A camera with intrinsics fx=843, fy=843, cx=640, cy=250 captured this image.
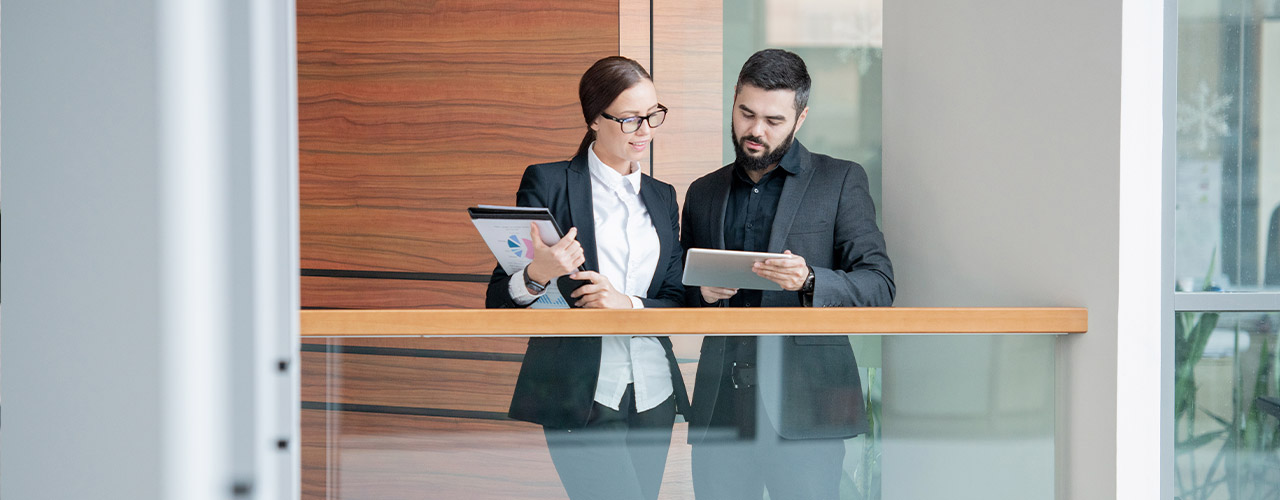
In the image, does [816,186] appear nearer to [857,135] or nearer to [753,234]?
[753,234]

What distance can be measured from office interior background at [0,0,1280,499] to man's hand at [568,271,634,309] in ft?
1.04

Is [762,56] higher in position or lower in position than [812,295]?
higher

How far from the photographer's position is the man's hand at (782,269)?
2082 millimetres

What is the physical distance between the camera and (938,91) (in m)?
2.84

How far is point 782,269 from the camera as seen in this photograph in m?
2.10

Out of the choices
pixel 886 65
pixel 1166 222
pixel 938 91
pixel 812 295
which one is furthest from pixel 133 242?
pixel 886 65

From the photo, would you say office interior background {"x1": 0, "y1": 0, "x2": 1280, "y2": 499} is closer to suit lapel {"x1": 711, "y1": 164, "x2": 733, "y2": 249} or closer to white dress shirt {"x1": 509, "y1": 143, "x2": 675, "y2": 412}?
white dress shirt {"x1": 509, "y1": 143, "x2": 675, "y2": 412}

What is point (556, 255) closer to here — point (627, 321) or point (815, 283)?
point (627, 321)

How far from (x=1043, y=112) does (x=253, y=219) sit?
225 cm

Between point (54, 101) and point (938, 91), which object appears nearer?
point (54, 101)

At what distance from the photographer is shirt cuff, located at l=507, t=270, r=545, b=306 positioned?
2242 mm

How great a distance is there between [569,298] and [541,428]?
0.43 meters

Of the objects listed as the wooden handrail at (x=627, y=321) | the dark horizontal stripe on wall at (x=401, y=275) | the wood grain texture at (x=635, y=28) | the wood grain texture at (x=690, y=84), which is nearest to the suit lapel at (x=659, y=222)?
the wooden handrail at (x=627, y=321)

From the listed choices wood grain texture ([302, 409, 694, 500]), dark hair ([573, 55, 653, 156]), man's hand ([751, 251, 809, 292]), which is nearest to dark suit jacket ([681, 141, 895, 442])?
man's hand ([751, 251, 809, 292])
